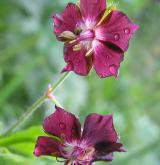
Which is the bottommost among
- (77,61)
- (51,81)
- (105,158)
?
(105,158)

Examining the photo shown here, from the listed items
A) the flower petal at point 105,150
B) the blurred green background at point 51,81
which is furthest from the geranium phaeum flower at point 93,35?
the blurred green background at point 51,81

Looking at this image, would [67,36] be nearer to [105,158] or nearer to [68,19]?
[68,19]

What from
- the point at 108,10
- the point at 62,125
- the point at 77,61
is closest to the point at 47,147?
the point at 62,125

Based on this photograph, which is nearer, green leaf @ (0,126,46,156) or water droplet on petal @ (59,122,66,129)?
water droplet on petal @ (59,122,66,129)

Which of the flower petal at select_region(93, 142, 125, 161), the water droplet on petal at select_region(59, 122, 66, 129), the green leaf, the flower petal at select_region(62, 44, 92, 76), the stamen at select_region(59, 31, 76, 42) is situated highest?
the stamen at select_region(59, 31, 76, 42)

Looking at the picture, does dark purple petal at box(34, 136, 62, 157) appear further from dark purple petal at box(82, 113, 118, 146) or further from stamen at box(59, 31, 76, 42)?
stamen at box(59, 31, 76, 42)

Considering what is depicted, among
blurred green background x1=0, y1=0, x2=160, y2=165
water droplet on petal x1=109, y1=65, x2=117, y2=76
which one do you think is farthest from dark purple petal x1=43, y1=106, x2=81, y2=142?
blurred green background x1=0, y1=0, x2=160, y2=165

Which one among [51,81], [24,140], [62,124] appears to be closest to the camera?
[62,124]

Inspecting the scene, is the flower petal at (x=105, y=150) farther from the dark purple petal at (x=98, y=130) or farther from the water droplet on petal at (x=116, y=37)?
the water droplet on petal at (x=116, y=37)
